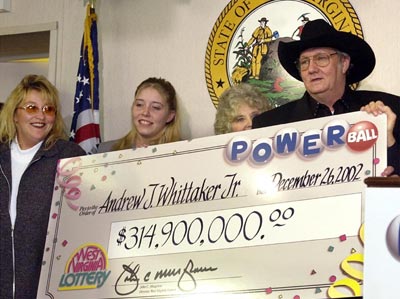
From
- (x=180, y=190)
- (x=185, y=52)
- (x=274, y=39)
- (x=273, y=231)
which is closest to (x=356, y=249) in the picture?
(x=273, y=231)

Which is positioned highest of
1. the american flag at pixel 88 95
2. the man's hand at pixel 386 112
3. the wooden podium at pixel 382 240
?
the american flag at pixel 88 95

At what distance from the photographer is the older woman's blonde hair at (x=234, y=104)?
380 cm

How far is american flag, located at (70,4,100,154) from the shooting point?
474 centimetres

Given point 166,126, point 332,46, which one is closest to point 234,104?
point 166,126

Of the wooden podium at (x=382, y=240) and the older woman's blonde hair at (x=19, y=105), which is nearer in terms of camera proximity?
the wooden podium at (x=382, y=240)

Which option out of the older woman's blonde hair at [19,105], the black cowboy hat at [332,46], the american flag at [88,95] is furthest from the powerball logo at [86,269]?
the american flag at [88,95]

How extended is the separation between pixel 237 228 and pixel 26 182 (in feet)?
3.58

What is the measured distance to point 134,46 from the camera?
4.98 m

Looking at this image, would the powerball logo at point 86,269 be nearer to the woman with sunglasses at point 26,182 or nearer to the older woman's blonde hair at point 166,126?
the woman with sunglasses at point 26,182

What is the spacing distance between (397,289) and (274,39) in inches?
93.4

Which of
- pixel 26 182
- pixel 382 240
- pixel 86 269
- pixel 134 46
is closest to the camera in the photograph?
pixel 382 240

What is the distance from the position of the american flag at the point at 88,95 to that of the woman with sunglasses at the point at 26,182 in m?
0.75

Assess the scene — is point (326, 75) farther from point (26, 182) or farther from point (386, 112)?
point (26, 182)

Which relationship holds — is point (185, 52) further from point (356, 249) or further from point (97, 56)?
point (356, 249)
